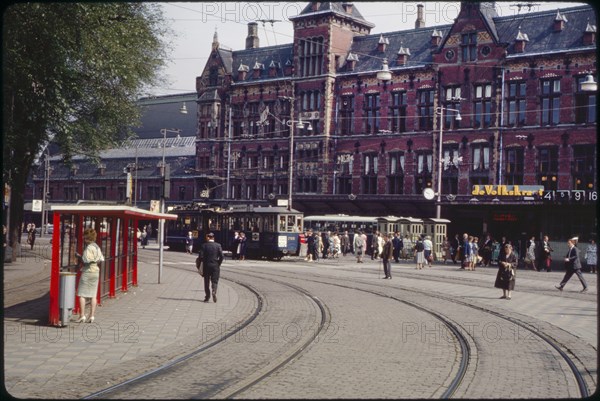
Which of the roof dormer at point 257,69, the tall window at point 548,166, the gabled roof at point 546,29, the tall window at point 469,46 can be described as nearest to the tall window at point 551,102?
the tall window at point 548,166

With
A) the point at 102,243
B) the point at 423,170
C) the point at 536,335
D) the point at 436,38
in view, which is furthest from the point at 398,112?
the point at 536,335

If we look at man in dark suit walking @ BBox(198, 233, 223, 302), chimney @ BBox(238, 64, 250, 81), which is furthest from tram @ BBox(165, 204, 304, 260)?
chimney @ BBox(238, 64, 250, 81)

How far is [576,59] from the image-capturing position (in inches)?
1905

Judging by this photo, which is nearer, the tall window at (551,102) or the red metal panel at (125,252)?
the red metal panel at (125,252)

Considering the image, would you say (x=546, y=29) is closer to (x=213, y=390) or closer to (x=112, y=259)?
(x=112, y=259)

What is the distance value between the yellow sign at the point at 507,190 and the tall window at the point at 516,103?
4.98 m

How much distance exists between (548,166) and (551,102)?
4.17m

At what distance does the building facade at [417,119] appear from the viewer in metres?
48.2

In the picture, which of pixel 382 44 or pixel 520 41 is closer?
pixel 520 41

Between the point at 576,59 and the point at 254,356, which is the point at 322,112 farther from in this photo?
the point at 254,356

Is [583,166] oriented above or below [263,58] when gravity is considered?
below

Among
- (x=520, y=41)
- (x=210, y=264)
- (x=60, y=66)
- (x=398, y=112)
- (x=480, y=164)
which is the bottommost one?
(x=210, y=264)

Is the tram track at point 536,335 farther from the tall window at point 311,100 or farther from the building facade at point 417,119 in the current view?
the tall window at point 311,100

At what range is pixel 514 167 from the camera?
50.8 m
